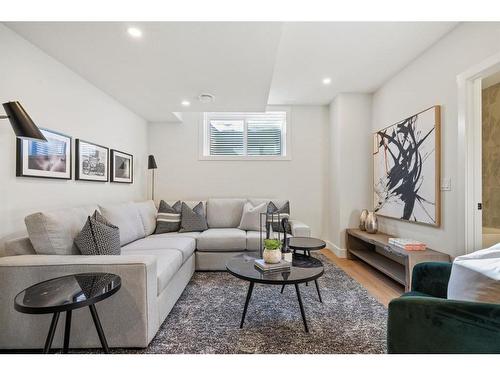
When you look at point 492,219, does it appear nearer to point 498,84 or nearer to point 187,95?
point 498,84

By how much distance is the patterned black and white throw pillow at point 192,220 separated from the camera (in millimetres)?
3422

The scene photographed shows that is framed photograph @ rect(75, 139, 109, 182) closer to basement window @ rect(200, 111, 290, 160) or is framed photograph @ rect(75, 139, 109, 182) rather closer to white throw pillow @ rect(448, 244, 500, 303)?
basement window @ rect(200, 111, 290, 160)

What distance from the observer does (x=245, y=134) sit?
4.39 metres

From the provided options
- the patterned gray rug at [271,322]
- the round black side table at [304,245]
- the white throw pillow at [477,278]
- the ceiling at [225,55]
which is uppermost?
the ceiling at [225,55]

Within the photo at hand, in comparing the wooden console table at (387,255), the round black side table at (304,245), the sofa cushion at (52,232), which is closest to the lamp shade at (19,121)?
the sofa cushion at (52,232)

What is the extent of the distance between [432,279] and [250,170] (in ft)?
10.3

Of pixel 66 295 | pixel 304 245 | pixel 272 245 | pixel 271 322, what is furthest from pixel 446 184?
pixel 66 295

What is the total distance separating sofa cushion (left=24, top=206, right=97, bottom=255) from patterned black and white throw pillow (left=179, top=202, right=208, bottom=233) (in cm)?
159

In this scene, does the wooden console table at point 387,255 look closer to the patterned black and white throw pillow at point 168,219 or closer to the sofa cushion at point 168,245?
the sofa cushion at point 168,245

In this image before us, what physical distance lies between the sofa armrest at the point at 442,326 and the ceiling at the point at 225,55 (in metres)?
1.87

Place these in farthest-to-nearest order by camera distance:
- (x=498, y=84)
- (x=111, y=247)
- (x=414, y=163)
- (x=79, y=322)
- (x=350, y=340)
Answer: (x=498, y=84) < (x=414, y=163) < (x=111, y=247) < (x=350, y=340) < (x=79, y=322)
